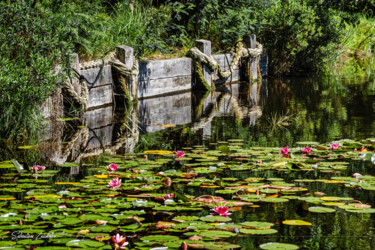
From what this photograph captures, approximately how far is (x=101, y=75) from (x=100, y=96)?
36cm

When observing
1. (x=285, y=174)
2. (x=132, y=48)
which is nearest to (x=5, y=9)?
(x=132, y=48)

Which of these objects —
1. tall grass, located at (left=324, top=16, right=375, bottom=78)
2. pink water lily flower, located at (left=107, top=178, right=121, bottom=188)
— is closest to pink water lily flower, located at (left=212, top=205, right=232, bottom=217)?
pink water lily flower, located at (left=107, top=178, right=121, bottom=188)

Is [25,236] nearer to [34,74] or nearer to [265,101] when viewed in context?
[34,74]

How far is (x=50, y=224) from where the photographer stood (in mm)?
3502

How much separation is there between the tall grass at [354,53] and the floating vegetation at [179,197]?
12729 millimetres

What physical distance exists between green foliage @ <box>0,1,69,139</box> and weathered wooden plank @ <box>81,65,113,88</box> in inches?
42.0

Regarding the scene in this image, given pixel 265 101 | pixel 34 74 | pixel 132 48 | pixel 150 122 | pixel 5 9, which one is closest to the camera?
pixel 34 74

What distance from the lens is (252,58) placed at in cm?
1475

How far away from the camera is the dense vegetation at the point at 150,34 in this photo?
22.4 feet

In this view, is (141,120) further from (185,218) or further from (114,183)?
(185,218)

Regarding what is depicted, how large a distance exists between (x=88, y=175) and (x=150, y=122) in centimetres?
346

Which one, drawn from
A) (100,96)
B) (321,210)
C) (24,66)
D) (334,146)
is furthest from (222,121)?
(321,210)

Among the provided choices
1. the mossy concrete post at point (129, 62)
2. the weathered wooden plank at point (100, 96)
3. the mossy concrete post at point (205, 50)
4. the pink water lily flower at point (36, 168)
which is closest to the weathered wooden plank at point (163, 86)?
the mossy concrete post at point (205, 50)

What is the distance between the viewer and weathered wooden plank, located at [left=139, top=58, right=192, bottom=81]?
10.8 m
